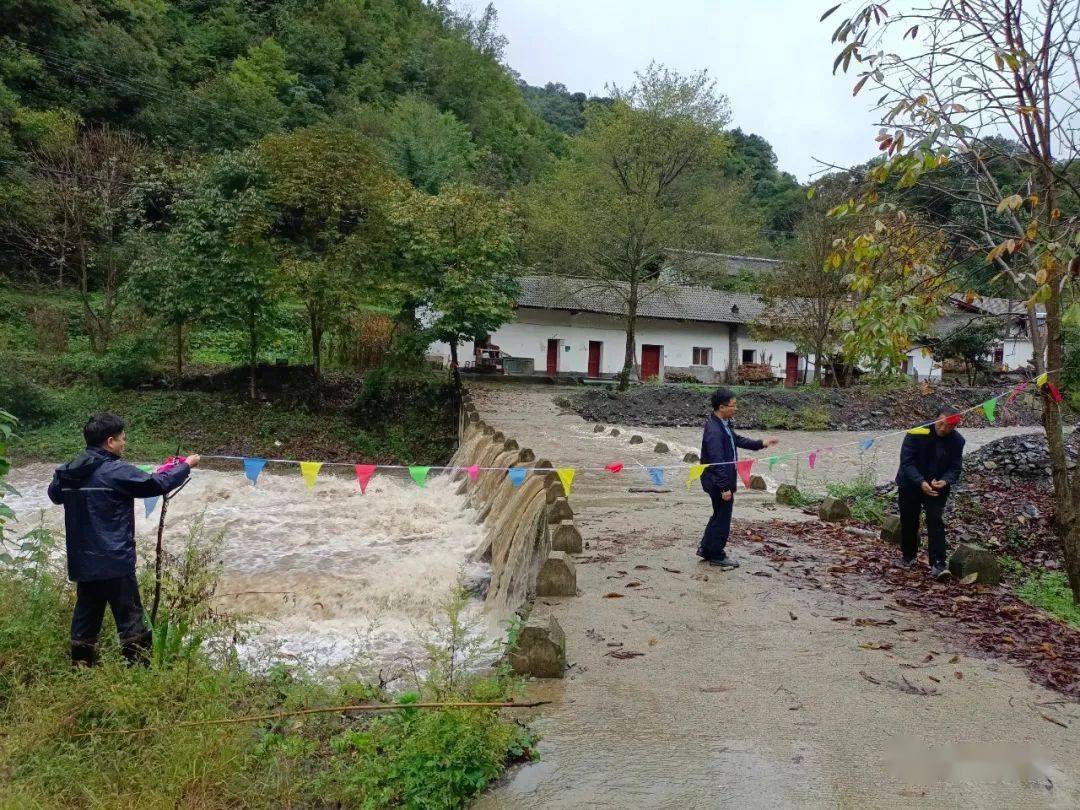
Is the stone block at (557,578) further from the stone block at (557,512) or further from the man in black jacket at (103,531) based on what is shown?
the man in black jacket at (103,531)

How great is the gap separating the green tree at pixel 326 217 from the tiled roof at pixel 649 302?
11.8m

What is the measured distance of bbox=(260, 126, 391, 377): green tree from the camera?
66.5 feet

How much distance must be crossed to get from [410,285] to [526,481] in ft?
44.8

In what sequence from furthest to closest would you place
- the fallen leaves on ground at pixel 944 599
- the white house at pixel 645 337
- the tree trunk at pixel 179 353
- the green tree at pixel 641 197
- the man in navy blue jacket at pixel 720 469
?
the white house at pixel 645 337 → the green tree at pixel 641 197 → the tree trunk at pixel 179 353 → the man in navy blue jacket at pixel 720 469 → the fallen leaves on ground at pixel 944 599

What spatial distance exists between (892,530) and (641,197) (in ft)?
75.0

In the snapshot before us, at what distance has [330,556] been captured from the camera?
9195 mm

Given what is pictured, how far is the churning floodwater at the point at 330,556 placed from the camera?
6188 mm

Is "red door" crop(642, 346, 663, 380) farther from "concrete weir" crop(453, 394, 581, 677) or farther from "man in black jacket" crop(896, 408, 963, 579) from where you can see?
"man in black jacket" crop(896, 408, 963, 579)

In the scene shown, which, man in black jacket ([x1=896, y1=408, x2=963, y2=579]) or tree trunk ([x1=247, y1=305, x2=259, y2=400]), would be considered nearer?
man in black jacket ([x1=896, y1=408, x2=963, y2=579])

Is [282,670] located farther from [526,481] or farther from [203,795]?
[526,481]

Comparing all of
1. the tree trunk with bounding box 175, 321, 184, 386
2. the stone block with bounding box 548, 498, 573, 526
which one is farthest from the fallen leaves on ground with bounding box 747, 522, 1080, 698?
the tree trunk with bounding box 175, 321, 184, 386

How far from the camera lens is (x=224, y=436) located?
801 inches

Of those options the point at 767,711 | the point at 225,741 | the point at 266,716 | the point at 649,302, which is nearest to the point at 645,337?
the point at 649,302

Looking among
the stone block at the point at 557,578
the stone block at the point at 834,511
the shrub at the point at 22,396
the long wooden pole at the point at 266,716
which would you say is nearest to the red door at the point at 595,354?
the shrub at the point at 22,396
